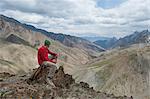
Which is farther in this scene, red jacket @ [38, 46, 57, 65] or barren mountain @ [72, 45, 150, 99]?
barren mountain @ [72, 45, 150, 99]

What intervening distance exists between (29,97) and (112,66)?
146 m

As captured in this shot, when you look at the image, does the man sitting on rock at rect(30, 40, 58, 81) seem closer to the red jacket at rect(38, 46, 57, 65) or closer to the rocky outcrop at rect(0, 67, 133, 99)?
the red jacket at rect(38, 46, 57, 65)

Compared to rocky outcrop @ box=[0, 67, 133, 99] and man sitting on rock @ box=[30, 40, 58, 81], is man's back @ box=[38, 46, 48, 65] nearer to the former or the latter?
man sitting on rock @ box=[30, 40, 58, 81]

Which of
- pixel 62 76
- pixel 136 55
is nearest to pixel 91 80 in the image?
pixel 136 55

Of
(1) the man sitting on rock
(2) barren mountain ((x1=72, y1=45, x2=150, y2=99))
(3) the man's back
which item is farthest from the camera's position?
(2) barren mountain ((x1=72, y1=45, x2=150, y2=99))

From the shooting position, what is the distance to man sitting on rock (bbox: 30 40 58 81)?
71.5 feet

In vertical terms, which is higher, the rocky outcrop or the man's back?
the man's back

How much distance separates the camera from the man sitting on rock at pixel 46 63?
21.8 meters

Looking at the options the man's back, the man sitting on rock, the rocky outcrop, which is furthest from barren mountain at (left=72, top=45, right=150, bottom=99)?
the man's back

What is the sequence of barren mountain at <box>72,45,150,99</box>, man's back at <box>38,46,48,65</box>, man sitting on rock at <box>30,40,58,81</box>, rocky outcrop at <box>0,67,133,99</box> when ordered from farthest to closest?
barren mountain at <box>72,45,150,99</box>
man sitting on rock at <box>30,40,58,81</box>
man's back at <box>38,46,48,65</box>
rocky outcrop at <box>0,67,133,99</box>

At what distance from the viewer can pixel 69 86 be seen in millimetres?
27312

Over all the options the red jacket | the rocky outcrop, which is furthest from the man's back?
the rocky outcrop

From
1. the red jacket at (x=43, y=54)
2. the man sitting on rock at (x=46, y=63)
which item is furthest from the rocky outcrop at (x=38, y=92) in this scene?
the red jacket at (x=43, y=54)

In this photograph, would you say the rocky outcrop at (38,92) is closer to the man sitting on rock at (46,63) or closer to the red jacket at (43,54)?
the man sitting on rock at (46,63)
